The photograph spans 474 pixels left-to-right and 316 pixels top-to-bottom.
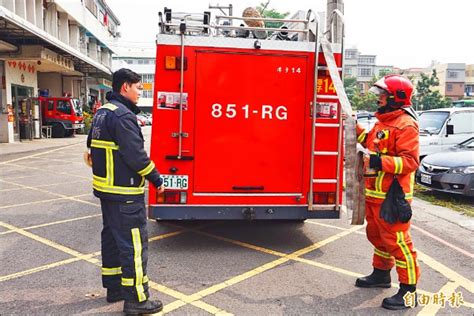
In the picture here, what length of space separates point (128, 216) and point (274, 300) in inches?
60.0

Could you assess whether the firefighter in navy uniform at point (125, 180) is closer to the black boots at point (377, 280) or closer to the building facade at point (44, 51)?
the black boots at point (377, 280)

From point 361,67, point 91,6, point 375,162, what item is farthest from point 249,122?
point 361,67

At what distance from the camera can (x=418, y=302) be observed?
4051 millimetres

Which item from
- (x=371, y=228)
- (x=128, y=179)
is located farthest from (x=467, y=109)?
(x=128, y=179)

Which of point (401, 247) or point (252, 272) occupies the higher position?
point (401, 247)

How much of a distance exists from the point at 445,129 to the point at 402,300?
889 cm

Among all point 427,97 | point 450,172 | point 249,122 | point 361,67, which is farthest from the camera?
point 361,67

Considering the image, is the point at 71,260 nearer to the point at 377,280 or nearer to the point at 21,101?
the point at 377,280

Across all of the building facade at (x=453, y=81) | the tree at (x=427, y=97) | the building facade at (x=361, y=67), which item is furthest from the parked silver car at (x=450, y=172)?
the building facade at (x=361, y=67)

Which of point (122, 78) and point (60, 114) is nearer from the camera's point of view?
point (122, 78)

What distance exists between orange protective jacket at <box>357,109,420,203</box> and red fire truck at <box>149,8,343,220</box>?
114 cm

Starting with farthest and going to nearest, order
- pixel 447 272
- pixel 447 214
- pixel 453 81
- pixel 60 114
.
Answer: pixel 453 81 < pixel 60 114 < pixel 447 214 < pixel 447 272

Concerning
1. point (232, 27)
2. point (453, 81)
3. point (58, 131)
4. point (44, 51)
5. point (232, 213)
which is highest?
point (453, 81)

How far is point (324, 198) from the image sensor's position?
17.4 feet
